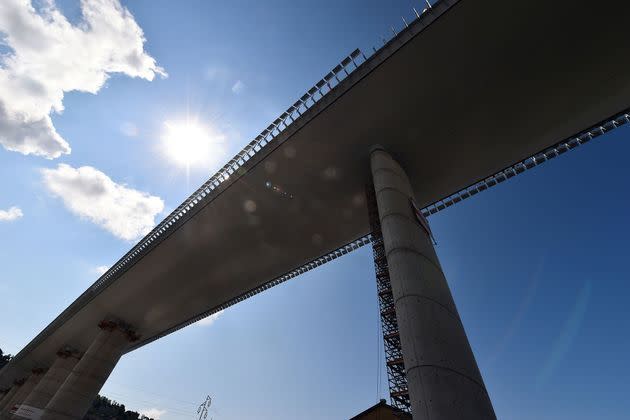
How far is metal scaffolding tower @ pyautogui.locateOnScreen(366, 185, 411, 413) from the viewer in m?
12.9

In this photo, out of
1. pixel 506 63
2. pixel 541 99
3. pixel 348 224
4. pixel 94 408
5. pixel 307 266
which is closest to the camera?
pixel 506 63

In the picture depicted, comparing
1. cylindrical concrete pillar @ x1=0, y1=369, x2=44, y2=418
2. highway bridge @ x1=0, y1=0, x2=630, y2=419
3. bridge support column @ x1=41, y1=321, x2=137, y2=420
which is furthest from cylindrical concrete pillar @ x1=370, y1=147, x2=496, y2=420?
cylindrical concrete pillar @ x1=0, y1=369, x2=44, y2=418

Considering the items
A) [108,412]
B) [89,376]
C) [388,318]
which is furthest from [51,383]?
[108,412]

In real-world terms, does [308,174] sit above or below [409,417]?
above

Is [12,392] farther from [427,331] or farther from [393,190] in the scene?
[427,331]

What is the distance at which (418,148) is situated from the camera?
18.2m

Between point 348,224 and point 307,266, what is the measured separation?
687cm

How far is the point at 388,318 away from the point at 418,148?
9801 mm

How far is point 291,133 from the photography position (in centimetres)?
1819

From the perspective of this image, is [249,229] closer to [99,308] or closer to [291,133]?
[291,133]

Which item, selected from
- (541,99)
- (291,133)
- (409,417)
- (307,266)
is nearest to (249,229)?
(307,266)

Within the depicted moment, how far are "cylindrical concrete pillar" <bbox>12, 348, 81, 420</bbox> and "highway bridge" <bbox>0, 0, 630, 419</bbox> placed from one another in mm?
14869

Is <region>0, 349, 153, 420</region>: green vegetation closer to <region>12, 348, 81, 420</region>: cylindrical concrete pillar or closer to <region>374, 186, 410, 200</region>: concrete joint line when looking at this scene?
<region>12, 348, 81, 420</region>: cylindrical concrete pillar

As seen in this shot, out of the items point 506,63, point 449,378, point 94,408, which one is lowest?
point 449,378
